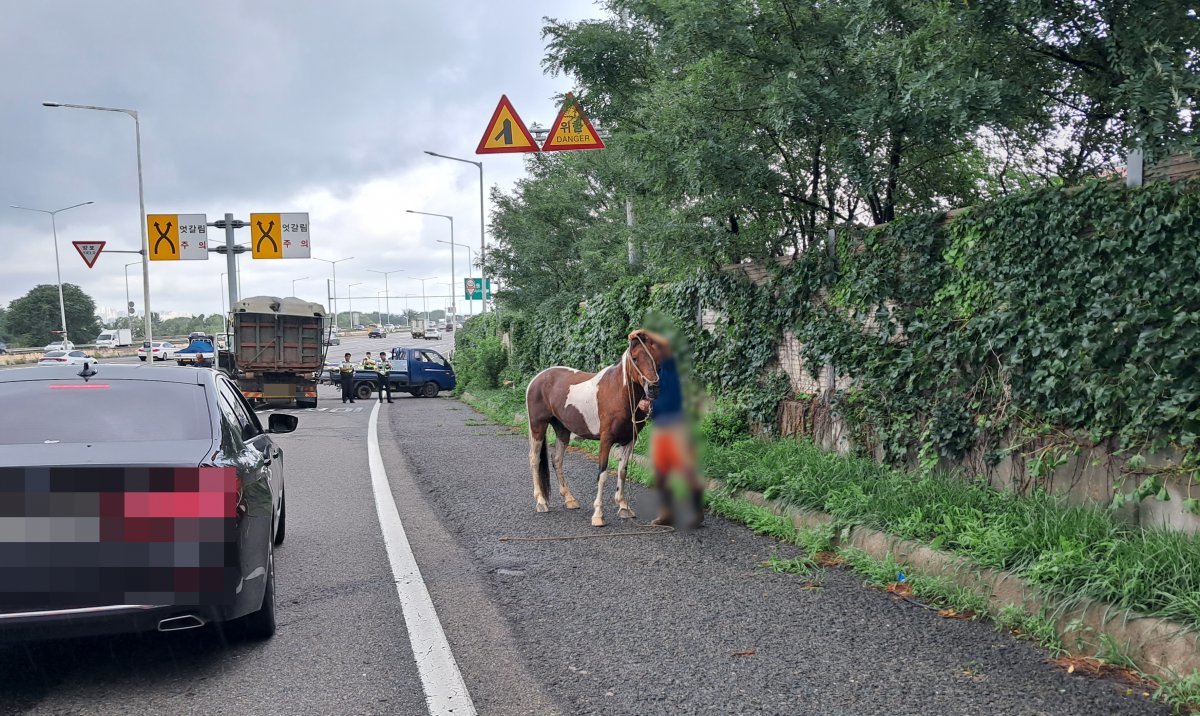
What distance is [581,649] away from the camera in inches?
186

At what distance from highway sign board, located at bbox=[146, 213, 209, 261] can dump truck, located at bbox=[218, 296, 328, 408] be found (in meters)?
9.60

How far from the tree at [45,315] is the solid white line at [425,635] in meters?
102

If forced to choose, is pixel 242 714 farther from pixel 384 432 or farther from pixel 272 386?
pixel 272 386

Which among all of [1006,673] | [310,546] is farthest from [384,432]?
[1006,673]

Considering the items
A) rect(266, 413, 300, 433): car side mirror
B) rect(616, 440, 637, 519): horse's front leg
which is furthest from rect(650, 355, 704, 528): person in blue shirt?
rect(616, 440, 637, 519): horse's front leg

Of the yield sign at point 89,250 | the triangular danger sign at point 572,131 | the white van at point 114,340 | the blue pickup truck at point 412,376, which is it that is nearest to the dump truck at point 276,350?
the blue pickup truck at point 412,376

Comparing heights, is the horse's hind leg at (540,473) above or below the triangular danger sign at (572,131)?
below

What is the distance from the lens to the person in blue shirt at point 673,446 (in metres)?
2.56

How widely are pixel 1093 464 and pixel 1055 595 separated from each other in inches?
57.2

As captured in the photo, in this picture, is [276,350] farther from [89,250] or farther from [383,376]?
[89,250]

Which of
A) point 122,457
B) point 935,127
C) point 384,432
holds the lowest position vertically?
point 384,432

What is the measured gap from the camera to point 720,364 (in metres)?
10.4

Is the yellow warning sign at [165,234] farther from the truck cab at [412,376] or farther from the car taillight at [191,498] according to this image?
the car taillight at [191,498]

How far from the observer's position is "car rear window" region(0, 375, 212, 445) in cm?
448
